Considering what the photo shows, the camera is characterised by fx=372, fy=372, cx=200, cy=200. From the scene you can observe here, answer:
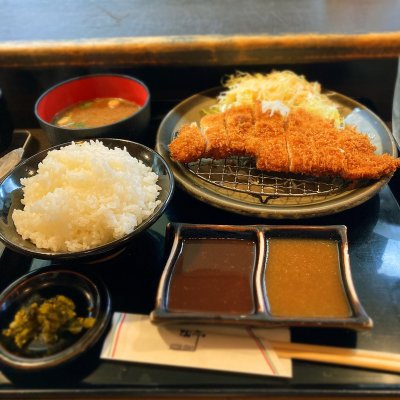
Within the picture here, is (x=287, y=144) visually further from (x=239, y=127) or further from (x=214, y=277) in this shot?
(x=214, y=277)

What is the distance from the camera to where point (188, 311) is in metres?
1.41

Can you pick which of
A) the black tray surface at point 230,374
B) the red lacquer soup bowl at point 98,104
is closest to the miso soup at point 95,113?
the red lacquer soup bowl at point 98,104

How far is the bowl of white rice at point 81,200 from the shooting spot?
5.20 feet

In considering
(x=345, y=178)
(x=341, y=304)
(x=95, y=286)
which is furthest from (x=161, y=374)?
(x=345, y=178)

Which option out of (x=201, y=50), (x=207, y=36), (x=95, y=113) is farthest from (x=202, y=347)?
(x=207, y=36)

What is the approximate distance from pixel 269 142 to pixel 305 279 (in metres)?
0.92

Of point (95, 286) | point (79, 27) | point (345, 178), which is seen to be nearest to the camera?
point (95, 286)

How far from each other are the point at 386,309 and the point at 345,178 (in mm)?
740

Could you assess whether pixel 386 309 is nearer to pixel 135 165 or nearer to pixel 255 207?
pixel 255 207

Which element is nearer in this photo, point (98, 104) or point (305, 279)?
point (305, 279)

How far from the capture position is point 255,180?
2176 millimetres

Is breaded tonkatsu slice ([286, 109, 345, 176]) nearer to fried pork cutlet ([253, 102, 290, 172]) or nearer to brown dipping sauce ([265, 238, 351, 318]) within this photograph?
fried pork cutlet ([253, 102, 290, 172])

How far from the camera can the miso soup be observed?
2.49 meters

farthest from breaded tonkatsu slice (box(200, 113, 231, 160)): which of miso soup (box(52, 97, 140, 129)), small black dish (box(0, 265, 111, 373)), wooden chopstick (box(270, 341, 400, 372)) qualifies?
wooden chopstick (box(270, 341, 400, 372))
